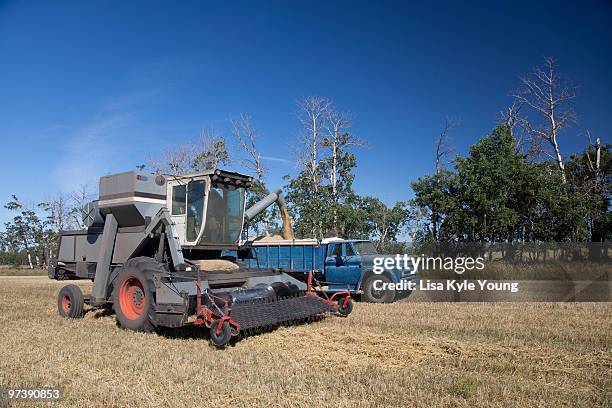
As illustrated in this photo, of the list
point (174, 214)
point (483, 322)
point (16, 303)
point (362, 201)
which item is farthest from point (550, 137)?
point (16, 303)

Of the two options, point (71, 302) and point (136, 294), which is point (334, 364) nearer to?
point (136, 294)

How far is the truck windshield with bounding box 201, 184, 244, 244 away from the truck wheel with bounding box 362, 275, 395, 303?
15.8 feet

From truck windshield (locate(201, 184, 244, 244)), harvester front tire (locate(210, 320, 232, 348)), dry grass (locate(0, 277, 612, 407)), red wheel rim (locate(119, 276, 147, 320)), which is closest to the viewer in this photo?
dry grass (locate(0, 277, 612, 407))

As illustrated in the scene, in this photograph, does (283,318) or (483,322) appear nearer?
(283,318)

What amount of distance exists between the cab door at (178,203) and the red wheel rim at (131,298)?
132 cm

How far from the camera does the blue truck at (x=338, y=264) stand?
44.7 feet

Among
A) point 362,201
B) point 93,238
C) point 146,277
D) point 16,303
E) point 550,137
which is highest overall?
point 550,137

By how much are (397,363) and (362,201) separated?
68.9ft

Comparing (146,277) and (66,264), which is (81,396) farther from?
(66,264)

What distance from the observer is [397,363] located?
21.0ft

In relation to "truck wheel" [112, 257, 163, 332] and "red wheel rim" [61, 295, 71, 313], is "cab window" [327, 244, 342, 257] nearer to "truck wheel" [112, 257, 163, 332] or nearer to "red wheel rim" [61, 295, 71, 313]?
"truck wheel" [112, 257, 163, 332]

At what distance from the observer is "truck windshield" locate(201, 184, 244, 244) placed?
978 centimetres

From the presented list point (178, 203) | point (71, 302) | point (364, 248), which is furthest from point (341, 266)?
point (71, 302)

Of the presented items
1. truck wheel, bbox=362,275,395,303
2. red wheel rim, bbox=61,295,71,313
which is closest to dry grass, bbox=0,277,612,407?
red wheel rim, bbox=61,295,71,313
